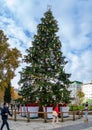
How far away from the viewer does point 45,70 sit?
3847cm

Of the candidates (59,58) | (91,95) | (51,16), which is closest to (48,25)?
(51,16)

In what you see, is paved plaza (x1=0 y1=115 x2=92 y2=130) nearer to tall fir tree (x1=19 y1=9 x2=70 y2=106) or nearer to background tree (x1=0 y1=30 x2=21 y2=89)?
tall fir tree (x1=19 y1=9 x2=70 y2=106)

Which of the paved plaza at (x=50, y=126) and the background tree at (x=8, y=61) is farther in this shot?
the background tree at (x=8, y=61)

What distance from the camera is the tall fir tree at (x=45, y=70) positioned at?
123 feet

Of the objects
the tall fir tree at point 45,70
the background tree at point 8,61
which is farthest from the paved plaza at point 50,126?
the background tree at point 8,61

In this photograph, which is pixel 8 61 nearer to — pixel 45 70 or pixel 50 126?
pixel 45 70

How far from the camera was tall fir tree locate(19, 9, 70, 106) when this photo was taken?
37.6 metres

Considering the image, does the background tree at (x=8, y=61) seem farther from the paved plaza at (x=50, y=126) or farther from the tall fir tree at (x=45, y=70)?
the paved plaza at (x=50, y=126)

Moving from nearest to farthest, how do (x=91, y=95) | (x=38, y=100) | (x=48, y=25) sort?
(x=38, y=100), (x=48, y=25), (x=91, y=95)

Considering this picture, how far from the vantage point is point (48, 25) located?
40281 mm

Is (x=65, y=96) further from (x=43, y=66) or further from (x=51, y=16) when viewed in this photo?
(x=51, y=16)

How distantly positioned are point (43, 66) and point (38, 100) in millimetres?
3852

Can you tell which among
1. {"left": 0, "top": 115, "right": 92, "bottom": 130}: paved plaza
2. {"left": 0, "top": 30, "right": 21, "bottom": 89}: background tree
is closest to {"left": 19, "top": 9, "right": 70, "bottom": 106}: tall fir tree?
{"left": 0, "top": 30, "right": 21, "bottom": 89}: background tree

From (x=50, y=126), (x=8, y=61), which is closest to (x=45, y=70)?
(x=8, y=61)
